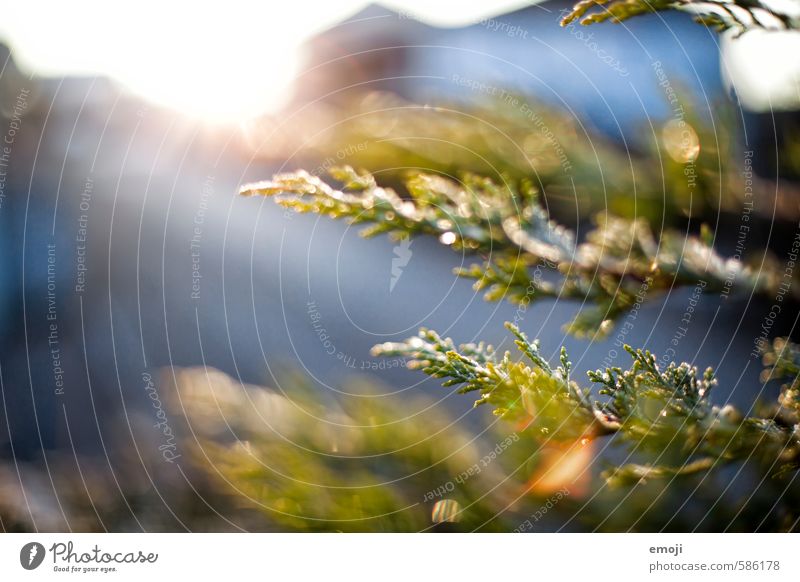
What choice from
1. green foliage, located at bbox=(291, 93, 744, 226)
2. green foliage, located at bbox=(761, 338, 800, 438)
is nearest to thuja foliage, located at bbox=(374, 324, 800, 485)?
green foliage, located at bbox=(761, 338, 800, 438)

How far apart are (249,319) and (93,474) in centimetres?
71

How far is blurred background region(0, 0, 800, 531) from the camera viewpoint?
17.2 inches

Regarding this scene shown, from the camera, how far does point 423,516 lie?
51 cm

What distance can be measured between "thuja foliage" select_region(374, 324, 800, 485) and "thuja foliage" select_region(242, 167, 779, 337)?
40mm

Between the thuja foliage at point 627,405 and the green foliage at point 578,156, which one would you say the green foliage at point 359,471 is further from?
the green foliage at point 578,156

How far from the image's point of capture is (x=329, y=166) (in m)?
0.65

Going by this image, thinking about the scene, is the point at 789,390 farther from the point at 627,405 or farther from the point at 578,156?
the point at 578,156

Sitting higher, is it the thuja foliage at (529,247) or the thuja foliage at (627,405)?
the thuja foliage at (529,247)

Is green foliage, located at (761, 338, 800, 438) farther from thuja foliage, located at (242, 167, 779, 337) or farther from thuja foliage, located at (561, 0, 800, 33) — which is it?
thuja foliage, located at (561, 0, 800, 33)

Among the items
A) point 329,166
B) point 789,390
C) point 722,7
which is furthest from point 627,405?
point 329,166

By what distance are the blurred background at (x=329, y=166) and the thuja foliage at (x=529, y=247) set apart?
4 cm

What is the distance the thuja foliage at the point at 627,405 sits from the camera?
353mm

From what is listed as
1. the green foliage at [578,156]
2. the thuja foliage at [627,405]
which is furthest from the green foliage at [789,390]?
the green foliage at [578,156]
